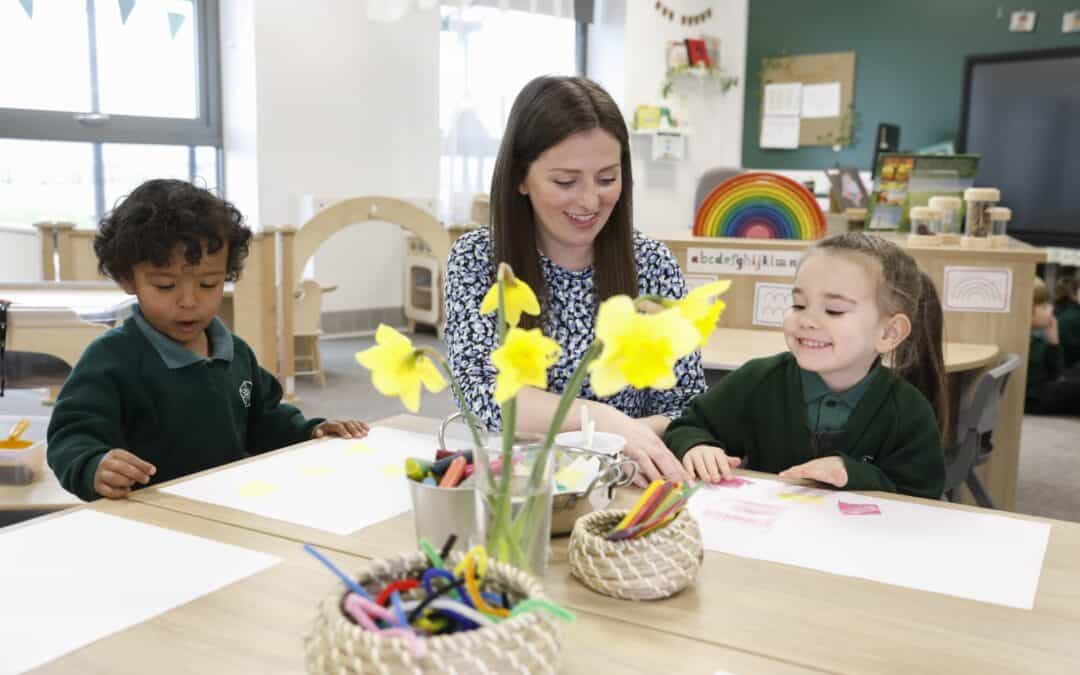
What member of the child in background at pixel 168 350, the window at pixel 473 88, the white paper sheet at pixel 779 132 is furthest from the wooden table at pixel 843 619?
the white paper sheet at pixel 779 132

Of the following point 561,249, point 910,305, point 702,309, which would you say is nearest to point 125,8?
point 561,249

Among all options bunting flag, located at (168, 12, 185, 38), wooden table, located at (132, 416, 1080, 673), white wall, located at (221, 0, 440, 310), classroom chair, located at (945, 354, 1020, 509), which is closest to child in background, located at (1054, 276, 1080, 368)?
classroom chair, located at (945, 354, 1020, 509)

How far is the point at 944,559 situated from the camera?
0.96m

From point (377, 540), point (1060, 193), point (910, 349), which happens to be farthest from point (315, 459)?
point (1060, 193)

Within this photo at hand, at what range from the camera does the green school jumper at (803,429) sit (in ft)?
4.33

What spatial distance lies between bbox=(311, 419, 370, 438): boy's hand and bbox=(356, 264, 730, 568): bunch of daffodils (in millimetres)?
688

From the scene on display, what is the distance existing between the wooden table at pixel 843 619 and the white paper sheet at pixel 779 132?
21.4 ft

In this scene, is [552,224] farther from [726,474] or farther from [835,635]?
[835,635]

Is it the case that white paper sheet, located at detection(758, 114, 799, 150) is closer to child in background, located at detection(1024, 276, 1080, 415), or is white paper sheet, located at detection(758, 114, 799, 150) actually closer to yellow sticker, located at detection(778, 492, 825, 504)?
child in background, located at detection(1024, 276, 1080, 415)

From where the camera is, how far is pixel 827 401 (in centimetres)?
143

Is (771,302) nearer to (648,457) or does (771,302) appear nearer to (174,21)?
(648,457)

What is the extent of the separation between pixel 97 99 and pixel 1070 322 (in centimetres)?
516

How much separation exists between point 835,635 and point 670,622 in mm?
135

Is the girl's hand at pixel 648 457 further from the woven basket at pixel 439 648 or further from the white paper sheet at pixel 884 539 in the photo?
the woven basket at pixel 439 648
